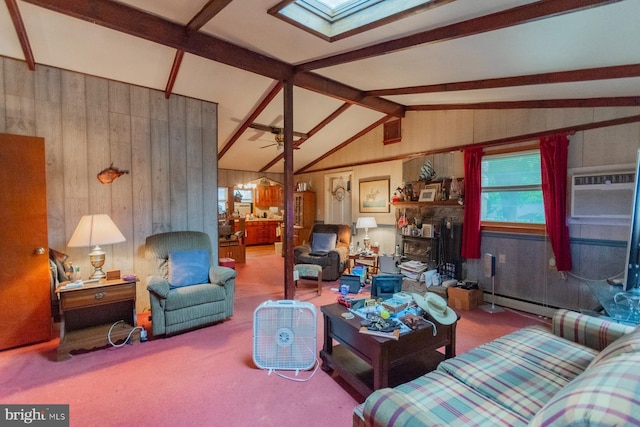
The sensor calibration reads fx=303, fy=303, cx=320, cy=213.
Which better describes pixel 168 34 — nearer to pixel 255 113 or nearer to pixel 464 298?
pixel 255 113

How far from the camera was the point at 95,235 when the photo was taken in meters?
2.71

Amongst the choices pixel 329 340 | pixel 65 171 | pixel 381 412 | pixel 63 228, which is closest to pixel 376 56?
pixel 329 340

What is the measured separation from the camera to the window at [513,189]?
373 centimetres

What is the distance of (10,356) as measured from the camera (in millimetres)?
2605

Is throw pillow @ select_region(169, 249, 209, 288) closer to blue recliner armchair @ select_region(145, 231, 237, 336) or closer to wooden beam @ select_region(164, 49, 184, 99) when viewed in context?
blue recliner armchair @ select_region(145, 231, 237, 336)

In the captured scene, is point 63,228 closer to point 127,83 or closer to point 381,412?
point 127,83

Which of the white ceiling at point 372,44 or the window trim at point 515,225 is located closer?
the white ceiling at point 372,44

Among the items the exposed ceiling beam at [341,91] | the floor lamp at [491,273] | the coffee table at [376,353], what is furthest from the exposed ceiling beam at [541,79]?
the coffee table at [376,353]

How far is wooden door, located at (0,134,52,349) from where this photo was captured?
2.67 meters

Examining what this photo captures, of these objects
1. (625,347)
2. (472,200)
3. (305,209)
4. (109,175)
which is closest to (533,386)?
(625,347)

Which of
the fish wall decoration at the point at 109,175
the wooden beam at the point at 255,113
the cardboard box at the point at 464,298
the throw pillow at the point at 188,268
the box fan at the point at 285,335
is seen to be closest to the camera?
the box fan at the point at 285,335

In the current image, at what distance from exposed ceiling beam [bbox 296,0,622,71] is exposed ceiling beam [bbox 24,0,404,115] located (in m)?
0.80

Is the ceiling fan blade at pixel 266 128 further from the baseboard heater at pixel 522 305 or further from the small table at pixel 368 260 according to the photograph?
the baseboard heater at pixel 522 305

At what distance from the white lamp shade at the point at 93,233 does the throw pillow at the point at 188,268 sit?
61 centimetres
